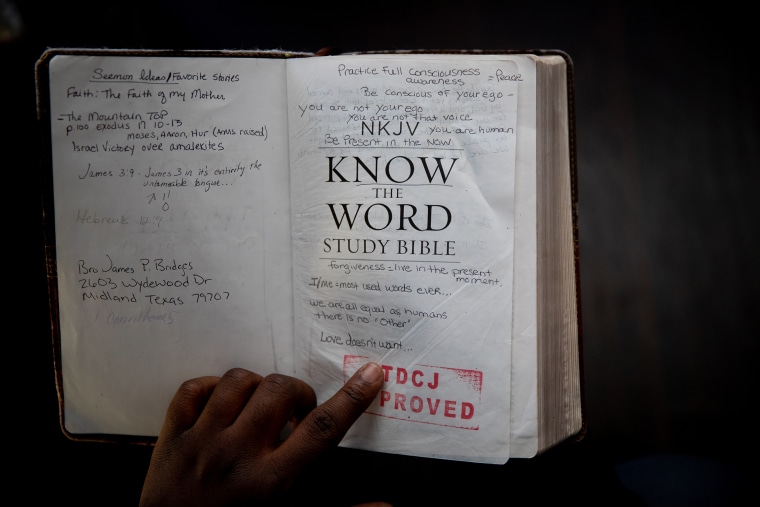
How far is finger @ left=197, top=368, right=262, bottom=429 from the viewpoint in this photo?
1.72ft

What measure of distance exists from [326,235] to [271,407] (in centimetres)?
21

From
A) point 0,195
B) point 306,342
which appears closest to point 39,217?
point 0,195

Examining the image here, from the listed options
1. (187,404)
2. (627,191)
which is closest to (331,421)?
(187,404)

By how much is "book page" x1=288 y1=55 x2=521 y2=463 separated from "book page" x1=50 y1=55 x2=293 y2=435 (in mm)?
62

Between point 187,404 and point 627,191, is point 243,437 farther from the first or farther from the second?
point 627,191

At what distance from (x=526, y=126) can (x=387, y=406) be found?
15.0 inches

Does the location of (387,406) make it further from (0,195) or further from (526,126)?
(0,195)

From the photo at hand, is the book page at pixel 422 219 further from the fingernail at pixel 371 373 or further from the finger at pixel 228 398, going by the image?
the finger at pixel 228 398

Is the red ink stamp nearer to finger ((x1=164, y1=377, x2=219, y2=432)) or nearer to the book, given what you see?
the book

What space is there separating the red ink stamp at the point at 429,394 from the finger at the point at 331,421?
0.02 meters

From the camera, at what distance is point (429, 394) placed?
1.80ft

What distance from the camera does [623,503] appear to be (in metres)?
0.69

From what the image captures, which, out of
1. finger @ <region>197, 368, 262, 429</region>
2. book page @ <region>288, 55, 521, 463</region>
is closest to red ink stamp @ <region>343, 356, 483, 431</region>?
book page @ <region>288, 55, 521, 463</region>

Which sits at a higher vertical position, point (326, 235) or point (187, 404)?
point (326, 235)
